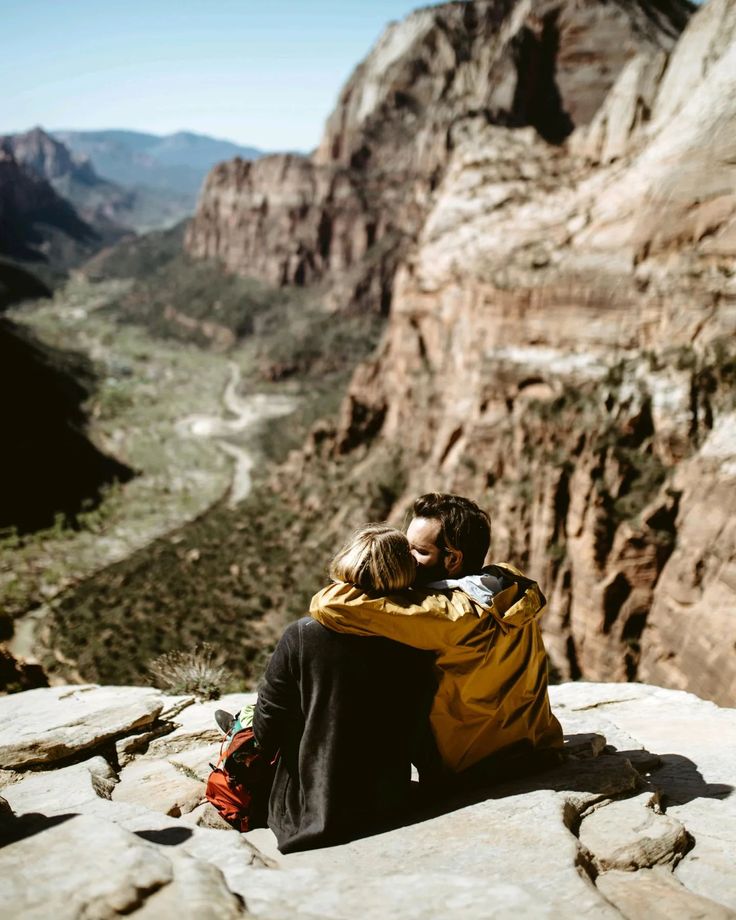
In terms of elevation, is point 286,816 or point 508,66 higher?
point 508,66

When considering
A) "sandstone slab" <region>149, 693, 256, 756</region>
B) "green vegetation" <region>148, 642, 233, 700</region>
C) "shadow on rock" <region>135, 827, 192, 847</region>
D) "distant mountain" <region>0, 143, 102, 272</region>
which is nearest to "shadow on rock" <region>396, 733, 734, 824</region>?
"shadow on rock" <region>135, 827, 192, 847</region>

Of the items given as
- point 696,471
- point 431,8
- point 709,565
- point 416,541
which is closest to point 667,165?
point 696,471

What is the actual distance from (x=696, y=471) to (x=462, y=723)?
49.0ft

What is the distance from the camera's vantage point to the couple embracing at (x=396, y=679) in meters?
4.39

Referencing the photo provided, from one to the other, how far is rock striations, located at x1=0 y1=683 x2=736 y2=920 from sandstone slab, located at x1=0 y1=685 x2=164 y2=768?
2 centimetres

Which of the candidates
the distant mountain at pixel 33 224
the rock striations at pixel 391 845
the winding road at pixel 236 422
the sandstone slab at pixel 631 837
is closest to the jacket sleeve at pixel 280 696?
the rock striations at pixel 391 845

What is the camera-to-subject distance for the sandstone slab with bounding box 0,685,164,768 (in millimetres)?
6594


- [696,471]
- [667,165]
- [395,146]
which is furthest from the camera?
[395,146]

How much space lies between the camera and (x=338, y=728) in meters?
4.61

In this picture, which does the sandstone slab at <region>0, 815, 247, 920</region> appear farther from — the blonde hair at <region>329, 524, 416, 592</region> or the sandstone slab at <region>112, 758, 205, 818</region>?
the blonde hair at <region>329, 524, 416, 592</region>

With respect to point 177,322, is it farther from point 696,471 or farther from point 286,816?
point 286,816

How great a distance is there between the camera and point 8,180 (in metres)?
177

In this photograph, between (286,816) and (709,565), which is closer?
(286,816)

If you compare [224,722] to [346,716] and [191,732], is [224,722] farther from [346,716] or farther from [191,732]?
[191,732]
